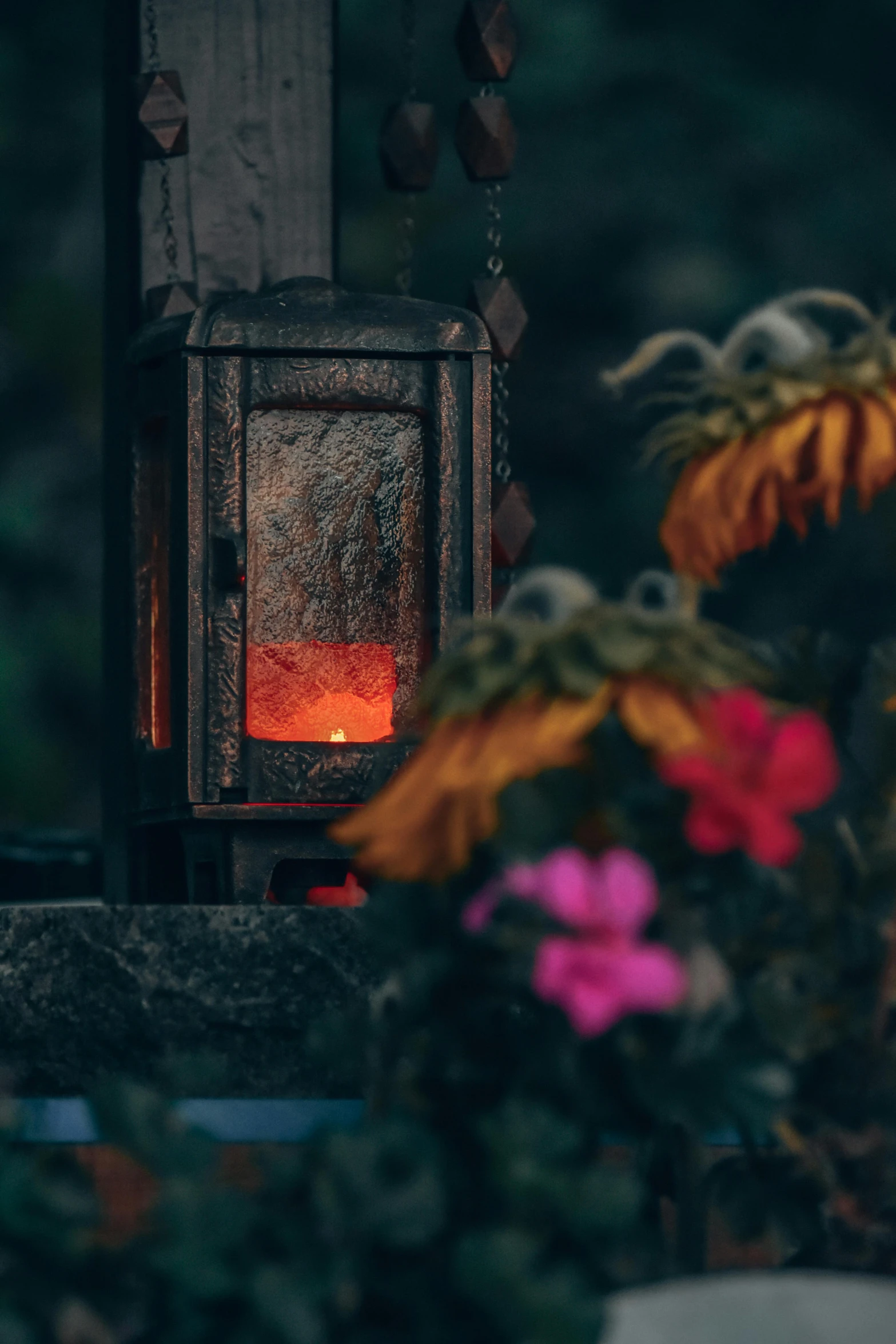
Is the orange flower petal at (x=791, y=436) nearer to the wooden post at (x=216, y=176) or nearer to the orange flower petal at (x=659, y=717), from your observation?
the orange flower petal at (x=659, y=717)

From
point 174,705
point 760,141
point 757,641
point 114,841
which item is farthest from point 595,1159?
point 760,141

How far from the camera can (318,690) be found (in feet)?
5.41

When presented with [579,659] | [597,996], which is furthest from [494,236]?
[597,996]

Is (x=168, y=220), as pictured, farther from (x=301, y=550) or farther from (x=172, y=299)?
(x=301, y=550)

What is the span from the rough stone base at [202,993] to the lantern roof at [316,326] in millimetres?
532

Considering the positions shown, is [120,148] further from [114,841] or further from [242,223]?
[114,841]

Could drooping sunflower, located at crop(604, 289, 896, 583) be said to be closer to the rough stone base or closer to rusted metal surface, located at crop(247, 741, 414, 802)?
the rough stone base

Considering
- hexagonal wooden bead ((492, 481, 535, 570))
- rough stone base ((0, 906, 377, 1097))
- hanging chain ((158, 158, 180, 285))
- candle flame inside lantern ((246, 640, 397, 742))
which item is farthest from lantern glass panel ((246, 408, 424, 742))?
rough stone base ((0, 906, 377, 1097))

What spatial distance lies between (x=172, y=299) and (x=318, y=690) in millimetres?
393

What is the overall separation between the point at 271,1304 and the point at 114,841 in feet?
3.93

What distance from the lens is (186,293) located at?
5.91 ft

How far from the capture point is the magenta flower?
727mm

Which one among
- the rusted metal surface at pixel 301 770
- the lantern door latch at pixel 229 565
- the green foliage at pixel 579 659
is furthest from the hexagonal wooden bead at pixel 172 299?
the green foliage at pixel 579 659

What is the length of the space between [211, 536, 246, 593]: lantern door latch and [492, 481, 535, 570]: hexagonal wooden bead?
242 mm
